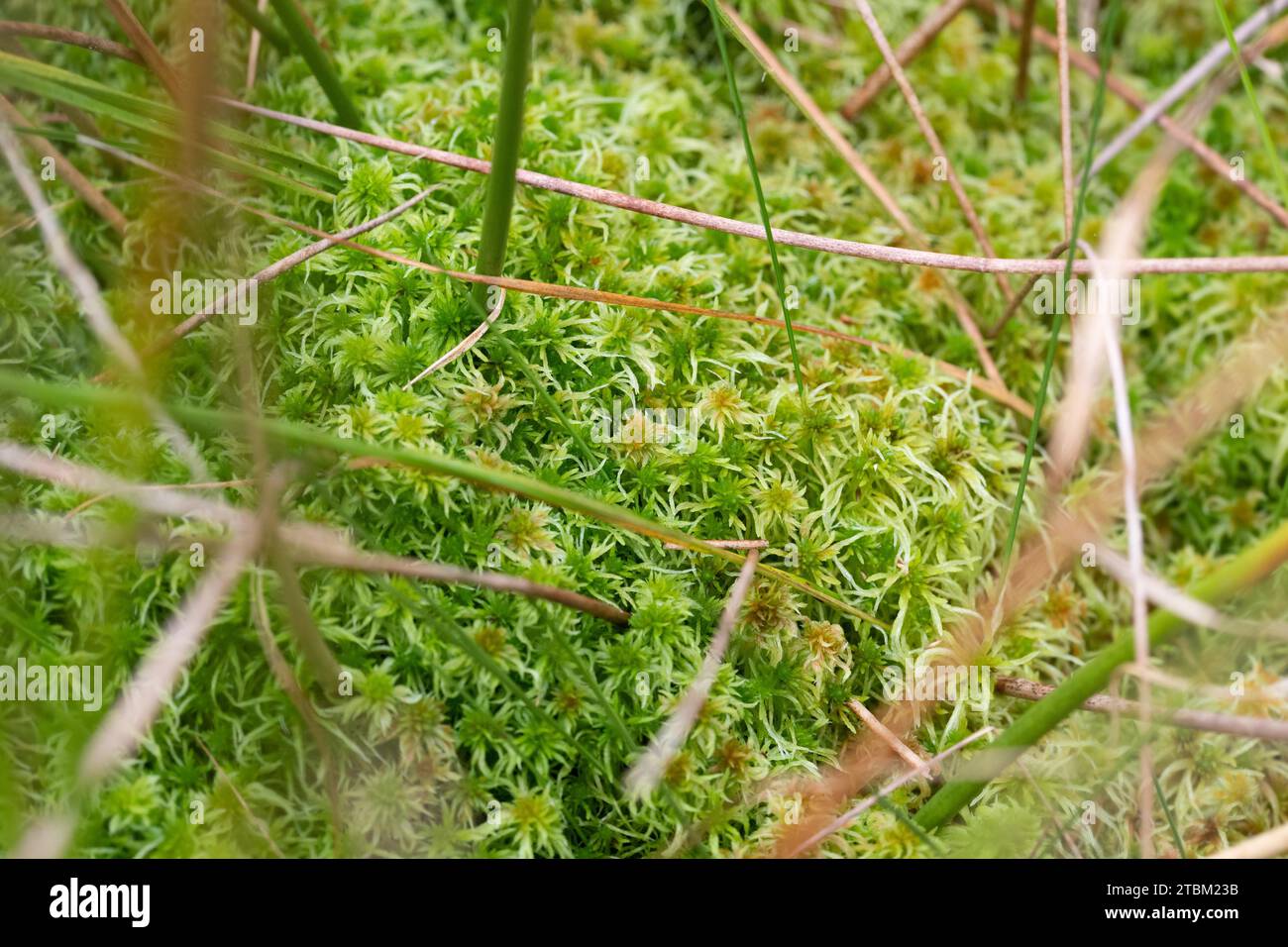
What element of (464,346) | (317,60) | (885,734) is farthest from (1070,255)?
(317,60)

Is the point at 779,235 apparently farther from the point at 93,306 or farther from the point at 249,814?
the point at 249,814

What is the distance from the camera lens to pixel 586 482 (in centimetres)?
127

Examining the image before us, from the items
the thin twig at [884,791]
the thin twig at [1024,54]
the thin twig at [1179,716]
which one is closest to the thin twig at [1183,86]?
the thin twig at [1024,54]

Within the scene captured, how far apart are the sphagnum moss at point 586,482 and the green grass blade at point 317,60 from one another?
72 millimetres

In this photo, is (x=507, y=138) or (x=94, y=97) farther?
(x=94, y=97)

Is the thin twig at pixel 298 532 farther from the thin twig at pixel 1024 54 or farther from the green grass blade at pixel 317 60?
the thin twig at pixel 1024 54

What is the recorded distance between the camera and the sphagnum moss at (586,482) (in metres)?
1.16

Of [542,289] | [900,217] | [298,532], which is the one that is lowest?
[298,532]

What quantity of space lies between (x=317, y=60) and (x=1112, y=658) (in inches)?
51.0

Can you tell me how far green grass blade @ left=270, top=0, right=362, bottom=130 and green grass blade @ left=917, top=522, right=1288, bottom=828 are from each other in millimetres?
1272

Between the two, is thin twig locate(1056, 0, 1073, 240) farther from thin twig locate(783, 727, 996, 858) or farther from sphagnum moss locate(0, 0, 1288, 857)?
thin twig locate(783, 727, 996, 858)

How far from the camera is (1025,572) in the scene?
1.41 meters
